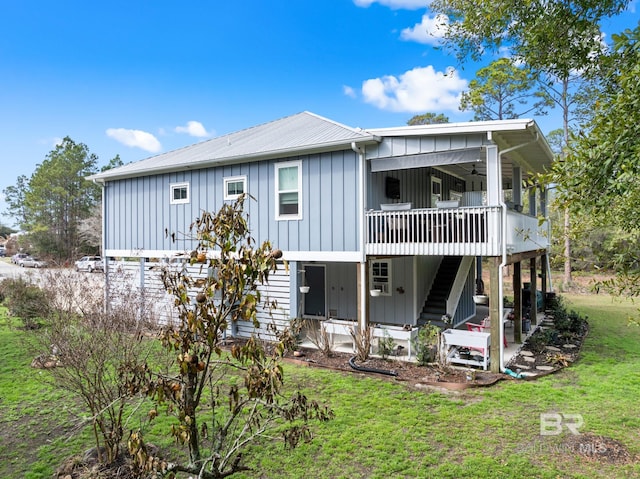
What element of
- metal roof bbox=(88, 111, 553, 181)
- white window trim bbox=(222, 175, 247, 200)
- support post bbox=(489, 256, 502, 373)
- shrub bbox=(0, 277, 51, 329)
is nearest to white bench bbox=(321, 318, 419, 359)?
support post bbox=(489, 256, 502, 373)

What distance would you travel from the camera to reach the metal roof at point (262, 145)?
9.35m

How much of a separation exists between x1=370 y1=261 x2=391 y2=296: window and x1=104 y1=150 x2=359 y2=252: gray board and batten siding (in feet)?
8.76

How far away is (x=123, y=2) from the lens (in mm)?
14078

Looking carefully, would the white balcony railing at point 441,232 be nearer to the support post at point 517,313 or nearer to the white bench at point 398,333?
the support post at point 517,313

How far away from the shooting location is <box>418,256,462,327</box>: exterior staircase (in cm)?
1130

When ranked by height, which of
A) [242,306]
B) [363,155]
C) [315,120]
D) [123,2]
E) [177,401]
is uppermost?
[123,2]

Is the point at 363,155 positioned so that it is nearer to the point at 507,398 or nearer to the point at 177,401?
the point at 507,398

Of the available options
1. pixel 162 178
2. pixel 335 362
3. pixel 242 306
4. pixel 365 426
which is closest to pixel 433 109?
pixel 162 178

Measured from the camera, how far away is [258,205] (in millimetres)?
10500

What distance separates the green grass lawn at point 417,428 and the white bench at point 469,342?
2.30 feet

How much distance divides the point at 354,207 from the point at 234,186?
11.7ft

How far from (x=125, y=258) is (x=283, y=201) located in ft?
23.8

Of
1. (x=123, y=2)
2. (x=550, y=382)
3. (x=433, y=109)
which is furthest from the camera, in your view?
(x=433, y=109)

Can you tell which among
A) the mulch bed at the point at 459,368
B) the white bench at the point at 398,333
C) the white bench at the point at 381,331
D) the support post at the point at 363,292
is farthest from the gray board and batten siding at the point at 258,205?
the mulch bed at the point at 459,368
